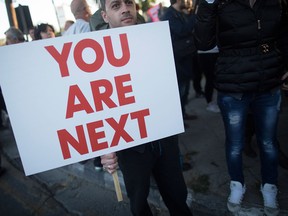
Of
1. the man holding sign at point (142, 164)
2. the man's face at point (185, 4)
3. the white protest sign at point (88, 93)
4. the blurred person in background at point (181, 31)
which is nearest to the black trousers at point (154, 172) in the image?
the man holding sign at point (142, 164)

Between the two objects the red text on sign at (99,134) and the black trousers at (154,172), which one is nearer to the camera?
the red text on sign at (99,134)

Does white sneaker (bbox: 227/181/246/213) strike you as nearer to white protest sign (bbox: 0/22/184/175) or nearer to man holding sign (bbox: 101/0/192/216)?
man holding sign (bbox: 101/0/192/216)

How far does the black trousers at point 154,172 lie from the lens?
1.93 meters

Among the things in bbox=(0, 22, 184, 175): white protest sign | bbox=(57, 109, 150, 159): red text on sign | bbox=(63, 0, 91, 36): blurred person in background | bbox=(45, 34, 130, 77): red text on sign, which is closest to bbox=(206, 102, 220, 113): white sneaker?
bbox=(63, 0, 91, 36): blurred person in background

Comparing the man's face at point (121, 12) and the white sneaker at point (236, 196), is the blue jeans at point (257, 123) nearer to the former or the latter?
the white sneaker at point (236, 196)

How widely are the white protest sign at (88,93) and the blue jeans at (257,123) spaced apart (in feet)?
1.99

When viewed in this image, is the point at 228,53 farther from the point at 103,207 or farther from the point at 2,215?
the point at 2,215

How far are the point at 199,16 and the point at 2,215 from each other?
2.99 metres

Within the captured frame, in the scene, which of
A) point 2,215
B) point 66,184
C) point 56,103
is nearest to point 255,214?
point 56,103

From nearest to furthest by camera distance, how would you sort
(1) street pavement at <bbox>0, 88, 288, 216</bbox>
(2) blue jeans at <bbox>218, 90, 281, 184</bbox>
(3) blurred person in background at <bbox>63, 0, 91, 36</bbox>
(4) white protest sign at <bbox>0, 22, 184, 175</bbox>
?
(4) white protest sign at <bbox>0, 22, 184, 175</bbox>, (2) blue jeans at <bbox>218, 90, 281, 184</bbox>, (1) street pavement at <bbox>0, 88, 288, 216</bbox>, (3) blurred person in background at <bbox>63, 0, 91, 36</bbox>

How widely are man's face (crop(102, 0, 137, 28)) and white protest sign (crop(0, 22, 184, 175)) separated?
19cm

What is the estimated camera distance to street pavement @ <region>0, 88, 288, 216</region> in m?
2.83

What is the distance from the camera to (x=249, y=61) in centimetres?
215

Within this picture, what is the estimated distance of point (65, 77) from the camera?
65.1 inches
